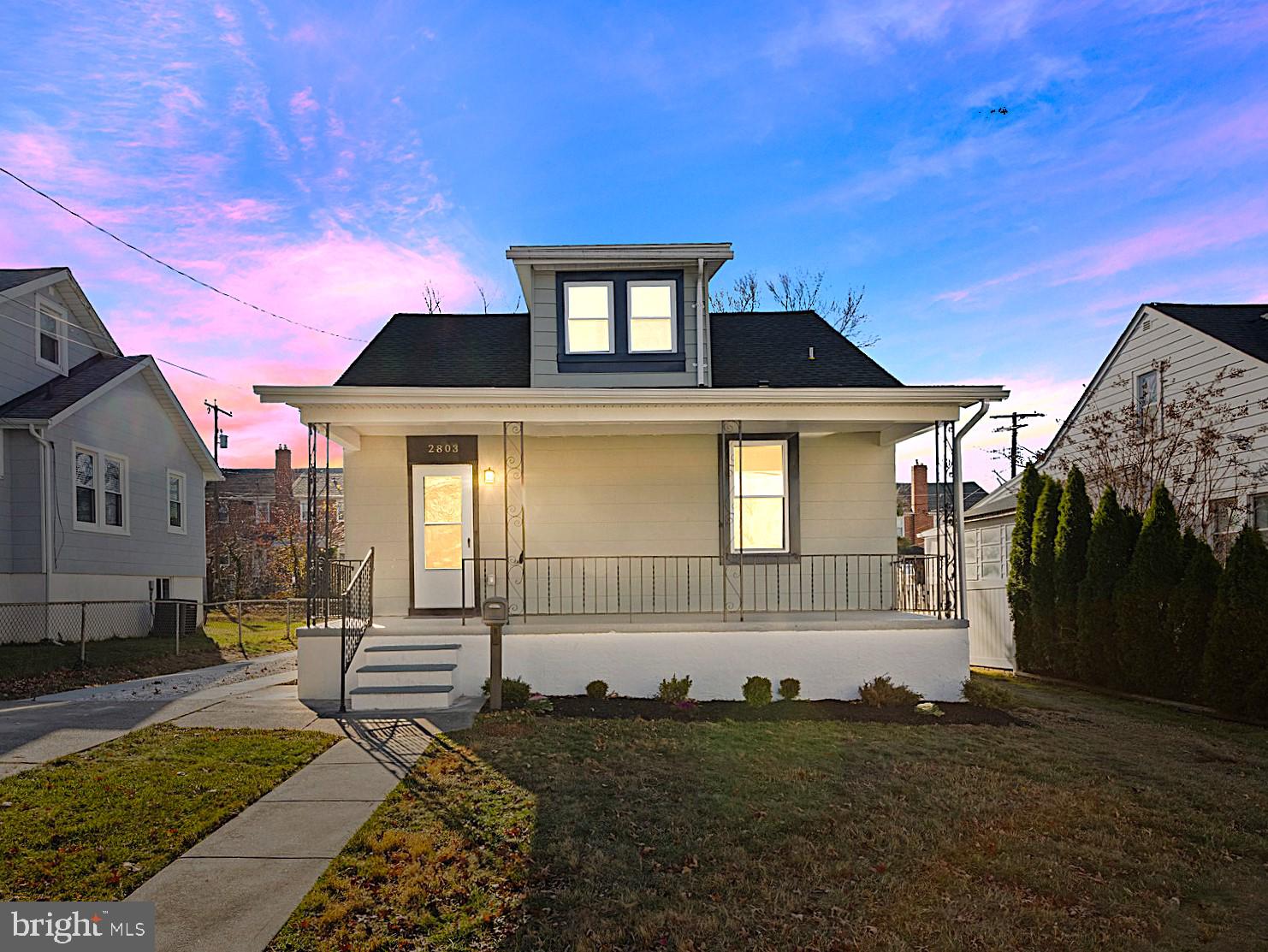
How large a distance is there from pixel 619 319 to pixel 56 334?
12276 mm

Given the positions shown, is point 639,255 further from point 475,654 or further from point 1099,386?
point 1099,386

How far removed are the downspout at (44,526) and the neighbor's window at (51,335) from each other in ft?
7.78

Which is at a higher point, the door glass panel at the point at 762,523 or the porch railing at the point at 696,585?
the door glass panel at the point at 762,523

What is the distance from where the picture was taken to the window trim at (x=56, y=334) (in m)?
16.7

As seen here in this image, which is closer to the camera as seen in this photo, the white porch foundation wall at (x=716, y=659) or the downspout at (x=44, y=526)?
the white porch foundation wall at (x=716, y=659)

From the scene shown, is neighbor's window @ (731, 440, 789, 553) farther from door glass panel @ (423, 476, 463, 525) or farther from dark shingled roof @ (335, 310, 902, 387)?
door glass panel @ (423, 476, 463, 525)

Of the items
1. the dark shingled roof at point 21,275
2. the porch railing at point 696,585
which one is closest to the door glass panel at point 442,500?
the porch railing at point 696,585

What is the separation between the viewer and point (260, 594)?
2967cm

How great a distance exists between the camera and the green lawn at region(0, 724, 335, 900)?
4640 mm

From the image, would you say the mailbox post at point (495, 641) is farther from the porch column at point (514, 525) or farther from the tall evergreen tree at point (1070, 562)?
the tall evergreen tree at point (1070, 562)

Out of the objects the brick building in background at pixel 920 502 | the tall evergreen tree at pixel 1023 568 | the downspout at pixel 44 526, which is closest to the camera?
the tall evergreen tree at pixel 1023 568

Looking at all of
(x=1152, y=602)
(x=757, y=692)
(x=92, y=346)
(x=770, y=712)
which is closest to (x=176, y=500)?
(x=92, y=346)

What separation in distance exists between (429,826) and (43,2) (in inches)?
428

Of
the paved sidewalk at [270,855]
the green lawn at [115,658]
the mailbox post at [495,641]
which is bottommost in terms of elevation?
the green lawn at [115,658]
